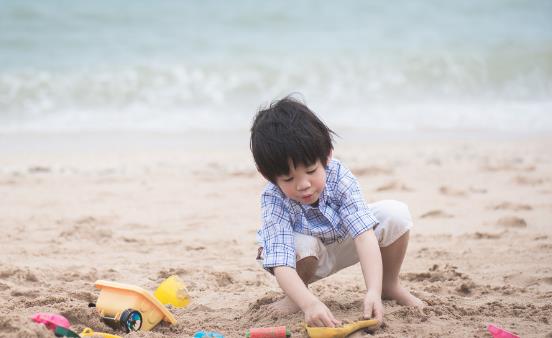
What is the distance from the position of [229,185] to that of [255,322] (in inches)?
117

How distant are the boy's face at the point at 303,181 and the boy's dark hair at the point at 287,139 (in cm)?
2

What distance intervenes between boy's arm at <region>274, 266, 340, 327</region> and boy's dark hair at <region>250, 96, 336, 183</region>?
0.31 meters

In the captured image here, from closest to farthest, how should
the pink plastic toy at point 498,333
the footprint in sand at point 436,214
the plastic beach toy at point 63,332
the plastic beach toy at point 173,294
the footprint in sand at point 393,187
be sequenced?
the plastic beach toy at point 63,332, the pink plastic toy at point 498,333, the plastic beach toy at point 173,294, the footprint in sand at point 436,214, the footprint in sand at point 393,187

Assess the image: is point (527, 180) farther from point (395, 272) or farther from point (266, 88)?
point (266, 88)

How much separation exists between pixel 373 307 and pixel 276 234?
1.30ft

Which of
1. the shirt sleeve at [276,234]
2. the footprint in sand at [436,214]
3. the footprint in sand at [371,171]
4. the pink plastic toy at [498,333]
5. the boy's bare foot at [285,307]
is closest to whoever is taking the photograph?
the pink plastic toy at [498,333]

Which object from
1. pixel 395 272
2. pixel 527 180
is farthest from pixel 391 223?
pixel 527 180

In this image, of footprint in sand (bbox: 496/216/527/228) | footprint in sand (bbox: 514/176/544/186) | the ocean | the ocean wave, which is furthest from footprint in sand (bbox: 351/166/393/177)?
the ocean wave

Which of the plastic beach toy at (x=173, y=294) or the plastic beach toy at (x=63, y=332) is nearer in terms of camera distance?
the plastic beach toy at (x=63, y=332)

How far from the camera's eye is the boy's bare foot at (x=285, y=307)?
2.55 metres

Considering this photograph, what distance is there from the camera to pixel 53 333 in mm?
2068

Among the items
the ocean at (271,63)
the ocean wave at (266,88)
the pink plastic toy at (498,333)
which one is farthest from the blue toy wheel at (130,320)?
the ocean wave at (266,88)

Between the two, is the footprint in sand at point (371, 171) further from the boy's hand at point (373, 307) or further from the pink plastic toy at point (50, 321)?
the pink plastic toy at point (50, 321)

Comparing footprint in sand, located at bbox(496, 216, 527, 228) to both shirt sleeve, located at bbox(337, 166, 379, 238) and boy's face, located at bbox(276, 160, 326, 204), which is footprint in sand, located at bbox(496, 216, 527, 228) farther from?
boy's face, located at bbox(276, 160, 326, 204)
